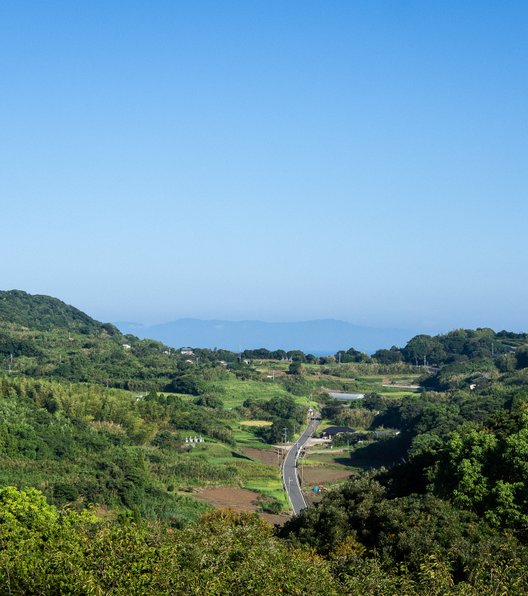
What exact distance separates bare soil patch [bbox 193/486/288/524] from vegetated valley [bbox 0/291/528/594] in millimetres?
184

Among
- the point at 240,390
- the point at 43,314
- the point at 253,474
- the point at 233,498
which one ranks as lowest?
the point at 233,498

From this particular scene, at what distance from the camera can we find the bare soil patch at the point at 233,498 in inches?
1816

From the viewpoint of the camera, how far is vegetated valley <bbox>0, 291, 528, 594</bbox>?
17328mm

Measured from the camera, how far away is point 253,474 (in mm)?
58125

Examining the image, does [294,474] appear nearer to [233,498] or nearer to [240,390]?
[233,498]

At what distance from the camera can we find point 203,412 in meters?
77.7

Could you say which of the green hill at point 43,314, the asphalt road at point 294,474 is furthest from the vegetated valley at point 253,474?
the green hill at point 43,314

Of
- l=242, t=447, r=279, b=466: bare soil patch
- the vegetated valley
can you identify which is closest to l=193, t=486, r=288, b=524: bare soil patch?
the vegetated valley

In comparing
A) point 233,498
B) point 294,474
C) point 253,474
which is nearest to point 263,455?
point 294,474

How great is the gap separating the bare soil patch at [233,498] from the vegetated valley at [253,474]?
184 millimetres

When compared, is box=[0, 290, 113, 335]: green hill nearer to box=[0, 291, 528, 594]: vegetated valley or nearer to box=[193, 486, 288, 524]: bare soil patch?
box=[0, 291, 528, 594]: vegetated valley

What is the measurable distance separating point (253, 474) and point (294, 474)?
3.49 meters

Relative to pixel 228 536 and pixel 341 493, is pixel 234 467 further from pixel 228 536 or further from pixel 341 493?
pixel 228 536

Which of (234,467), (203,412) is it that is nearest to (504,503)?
(234,467)
